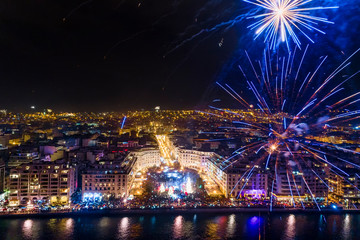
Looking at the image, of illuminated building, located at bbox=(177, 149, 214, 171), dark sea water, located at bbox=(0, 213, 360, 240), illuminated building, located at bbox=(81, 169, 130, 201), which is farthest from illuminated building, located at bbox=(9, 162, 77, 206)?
illuminated building, located at bbox=(177, 149, 214, 171)

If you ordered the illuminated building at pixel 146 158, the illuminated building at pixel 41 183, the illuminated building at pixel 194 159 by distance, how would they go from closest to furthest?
1. the illuminated building at pixel 41 183
2. the illuminated building at pixel 146 158
3. the illuminated building at pixel 194 159

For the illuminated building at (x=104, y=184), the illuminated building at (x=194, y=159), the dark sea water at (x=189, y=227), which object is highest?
the illuminated building at (x=194, y=159)

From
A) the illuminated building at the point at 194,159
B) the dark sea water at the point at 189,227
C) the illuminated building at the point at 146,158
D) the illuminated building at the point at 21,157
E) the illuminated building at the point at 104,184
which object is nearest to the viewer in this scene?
the dark sea water at the point at 189,227

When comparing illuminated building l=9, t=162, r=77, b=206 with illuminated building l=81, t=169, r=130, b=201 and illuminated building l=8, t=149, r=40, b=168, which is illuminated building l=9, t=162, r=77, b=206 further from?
illuminated building l=8, t=149, r=40, b=168

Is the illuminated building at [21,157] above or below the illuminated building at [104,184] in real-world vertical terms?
above

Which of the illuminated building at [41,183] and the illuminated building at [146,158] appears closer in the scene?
the illuminated building at [41,183]

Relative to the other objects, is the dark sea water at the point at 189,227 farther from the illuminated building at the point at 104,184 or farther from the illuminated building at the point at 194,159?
the illuminated building at the point at 194,159

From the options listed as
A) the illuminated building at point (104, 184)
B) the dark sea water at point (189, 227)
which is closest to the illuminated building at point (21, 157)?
the illuminated building at point (104, 184)

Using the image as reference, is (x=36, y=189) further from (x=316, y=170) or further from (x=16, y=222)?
(x=316, y=170)
